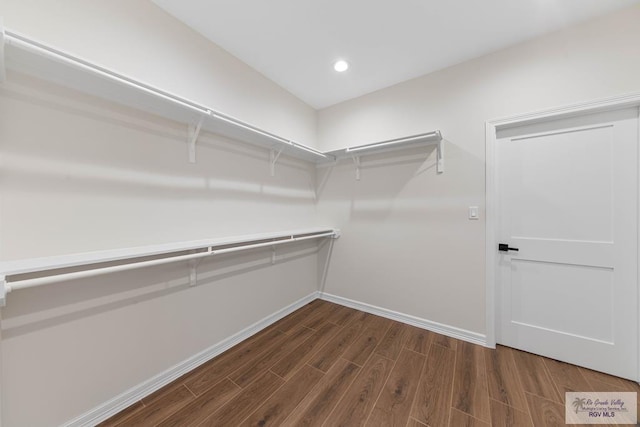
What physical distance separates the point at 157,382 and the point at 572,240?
3.25 metres

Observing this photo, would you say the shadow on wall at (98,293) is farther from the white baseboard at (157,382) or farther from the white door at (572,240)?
the white door at (572,240)

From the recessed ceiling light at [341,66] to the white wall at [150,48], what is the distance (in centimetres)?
73

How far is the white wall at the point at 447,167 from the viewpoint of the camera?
1614mm

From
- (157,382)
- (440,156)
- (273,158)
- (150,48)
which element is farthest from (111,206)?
(440,156)

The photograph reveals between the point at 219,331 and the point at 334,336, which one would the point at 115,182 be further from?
the point at 334,336

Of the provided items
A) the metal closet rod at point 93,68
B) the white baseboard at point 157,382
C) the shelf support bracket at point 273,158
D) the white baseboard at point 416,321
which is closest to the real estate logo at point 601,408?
the white baseboard at point 416,321

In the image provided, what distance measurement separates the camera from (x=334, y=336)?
2113 millimetres

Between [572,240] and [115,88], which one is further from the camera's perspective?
[572,240]

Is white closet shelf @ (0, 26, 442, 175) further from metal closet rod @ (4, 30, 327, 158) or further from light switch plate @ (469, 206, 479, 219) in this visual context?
light switch plate @ (469, 206, 479, 219)

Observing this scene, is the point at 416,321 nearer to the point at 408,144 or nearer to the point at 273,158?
the point at 408,144

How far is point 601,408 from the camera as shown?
1.33m

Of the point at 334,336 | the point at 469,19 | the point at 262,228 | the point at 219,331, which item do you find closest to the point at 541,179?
the point at 469,19

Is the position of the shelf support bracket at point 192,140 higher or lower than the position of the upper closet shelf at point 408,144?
lower

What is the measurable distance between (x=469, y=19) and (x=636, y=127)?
55.0 inches
